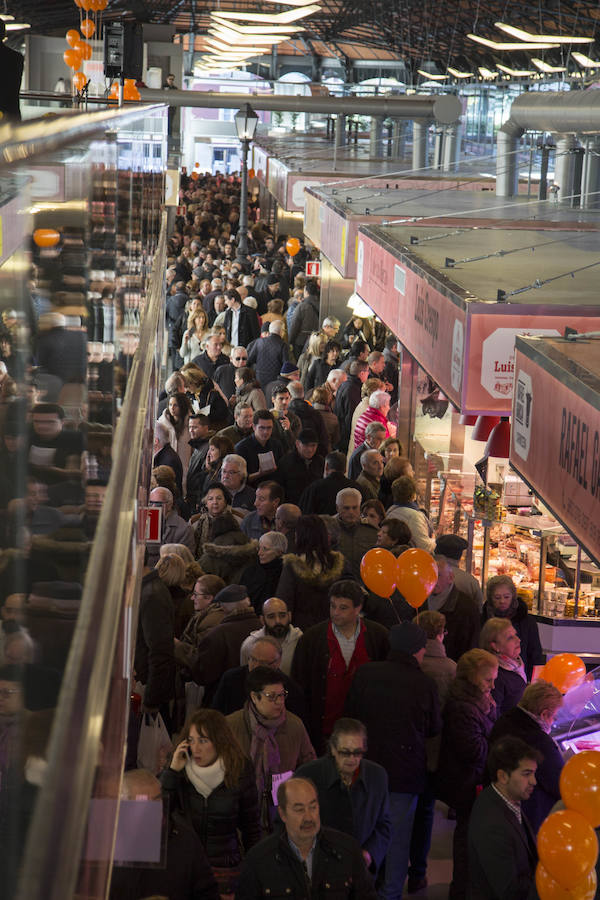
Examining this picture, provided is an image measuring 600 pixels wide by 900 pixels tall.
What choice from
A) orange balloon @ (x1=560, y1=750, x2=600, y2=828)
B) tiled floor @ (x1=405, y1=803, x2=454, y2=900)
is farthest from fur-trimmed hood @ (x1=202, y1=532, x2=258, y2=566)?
orange balloon @ (x1=560, y1=750, x2=600, y2=828)

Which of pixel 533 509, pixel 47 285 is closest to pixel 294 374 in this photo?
pixel 533 509

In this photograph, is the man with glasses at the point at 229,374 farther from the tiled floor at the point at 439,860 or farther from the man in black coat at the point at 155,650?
the man in black coat at the point at 155,650

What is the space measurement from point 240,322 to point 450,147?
1250cm

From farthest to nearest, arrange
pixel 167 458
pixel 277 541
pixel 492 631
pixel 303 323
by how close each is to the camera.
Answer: pixel 303 323 → pixel 167 458 → pixel 277 541 → pixel 492 631

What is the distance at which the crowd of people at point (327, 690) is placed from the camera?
4594 mm

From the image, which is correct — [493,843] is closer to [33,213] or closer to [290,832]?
[290,832]

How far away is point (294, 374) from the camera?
42.3 ft

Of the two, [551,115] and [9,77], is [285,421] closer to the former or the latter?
[9,77]

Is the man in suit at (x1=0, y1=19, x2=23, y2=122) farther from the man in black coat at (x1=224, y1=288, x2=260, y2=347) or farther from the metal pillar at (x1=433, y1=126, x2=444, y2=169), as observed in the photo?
the metal pillar at (x1=433, y1=126, x2=444, y2=169)

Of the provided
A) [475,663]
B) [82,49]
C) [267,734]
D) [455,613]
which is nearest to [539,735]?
[475,663]

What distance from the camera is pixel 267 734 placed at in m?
5.05

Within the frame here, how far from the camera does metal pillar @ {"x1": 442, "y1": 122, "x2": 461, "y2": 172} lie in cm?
2600

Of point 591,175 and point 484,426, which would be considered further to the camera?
point 591,175

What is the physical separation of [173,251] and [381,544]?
19634 millimetres
